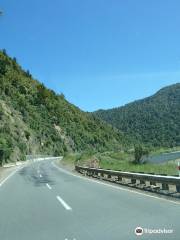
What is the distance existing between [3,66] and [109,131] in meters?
41.6

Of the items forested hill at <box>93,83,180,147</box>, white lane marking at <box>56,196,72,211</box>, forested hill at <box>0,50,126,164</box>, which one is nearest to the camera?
white lane marking at <box>56,196,72,211</box>

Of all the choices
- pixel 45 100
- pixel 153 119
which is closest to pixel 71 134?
pixel 45 100

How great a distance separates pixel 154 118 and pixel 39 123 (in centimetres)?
6828

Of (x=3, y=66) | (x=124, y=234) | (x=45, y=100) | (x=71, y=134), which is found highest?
(x=3, y=66)

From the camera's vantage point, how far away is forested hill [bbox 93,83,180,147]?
14850cm

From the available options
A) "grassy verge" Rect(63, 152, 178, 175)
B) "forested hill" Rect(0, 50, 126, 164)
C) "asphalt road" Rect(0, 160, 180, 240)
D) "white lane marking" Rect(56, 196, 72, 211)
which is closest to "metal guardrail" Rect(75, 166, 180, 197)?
"asphalt road" Rect(0, 160, 180, 240)

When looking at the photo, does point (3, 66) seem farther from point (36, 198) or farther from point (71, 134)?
point (36, 198)

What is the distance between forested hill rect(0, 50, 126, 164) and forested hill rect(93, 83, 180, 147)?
14363 millimetres

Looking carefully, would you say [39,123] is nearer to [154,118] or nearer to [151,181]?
[154,118]

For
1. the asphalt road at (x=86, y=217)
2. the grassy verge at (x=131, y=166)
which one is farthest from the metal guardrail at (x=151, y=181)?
the grassy verge at (x=131, y=166)

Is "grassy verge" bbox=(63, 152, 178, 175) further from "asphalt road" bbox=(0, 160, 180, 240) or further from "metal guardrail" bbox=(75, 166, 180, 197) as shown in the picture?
"asphalt road" bbox=(0, 160, 180, 240)

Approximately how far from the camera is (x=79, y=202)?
15133 mm

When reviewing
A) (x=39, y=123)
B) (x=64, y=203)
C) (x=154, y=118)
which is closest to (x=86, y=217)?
(x=64, y=203)

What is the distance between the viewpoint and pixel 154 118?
165 m
